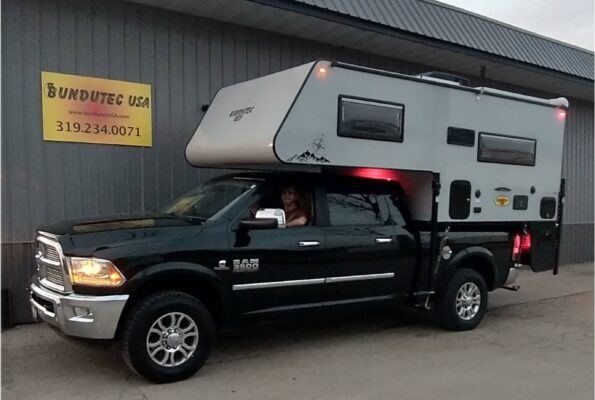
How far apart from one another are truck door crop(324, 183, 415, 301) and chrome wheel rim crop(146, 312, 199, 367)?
163 cm

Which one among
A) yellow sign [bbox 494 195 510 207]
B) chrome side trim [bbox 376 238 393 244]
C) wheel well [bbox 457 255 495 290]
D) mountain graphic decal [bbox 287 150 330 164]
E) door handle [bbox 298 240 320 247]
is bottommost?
wheel well [bbox 457 255 495 290]

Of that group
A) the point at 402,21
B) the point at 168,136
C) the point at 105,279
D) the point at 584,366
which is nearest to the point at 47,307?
the point at 105,279

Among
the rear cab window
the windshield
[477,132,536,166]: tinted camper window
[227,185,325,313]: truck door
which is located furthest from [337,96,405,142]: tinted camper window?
[477,132,536,166]: tinted camper window

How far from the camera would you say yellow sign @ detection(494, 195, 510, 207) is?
7.66 metres

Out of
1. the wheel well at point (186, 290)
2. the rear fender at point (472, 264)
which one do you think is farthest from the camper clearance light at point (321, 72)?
the rear fender at point (472, 264)

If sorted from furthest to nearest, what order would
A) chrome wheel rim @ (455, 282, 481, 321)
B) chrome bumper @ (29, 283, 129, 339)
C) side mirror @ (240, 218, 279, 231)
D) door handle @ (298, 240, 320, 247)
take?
chrome wheel rim @ (455, 282, 481, 321), door handle @ (298, 240, 320, 247), side mirror @ (240, 218, 279, 231), chrome bumper @ (29, 283, 129, 339)

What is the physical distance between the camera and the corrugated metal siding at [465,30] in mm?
9203

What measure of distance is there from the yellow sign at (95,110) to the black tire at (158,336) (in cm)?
349

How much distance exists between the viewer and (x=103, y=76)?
7.82m

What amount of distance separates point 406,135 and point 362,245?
1.42 meters

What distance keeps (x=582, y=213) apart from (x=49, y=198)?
12.9m

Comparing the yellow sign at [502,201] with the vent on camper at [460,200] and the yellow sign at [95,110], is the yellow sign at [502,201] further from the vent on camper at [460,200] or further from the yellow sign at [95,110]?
the yellow sign at [95,110]

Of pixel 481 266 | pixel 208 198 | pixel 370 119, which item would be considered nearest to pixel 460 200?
pixel 481 266

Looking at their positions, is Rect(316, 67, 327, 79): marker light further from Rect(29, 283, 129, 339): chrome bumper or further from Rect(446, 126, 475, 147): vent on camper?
Rect(29, 283, 129, 339): chrome bumper
